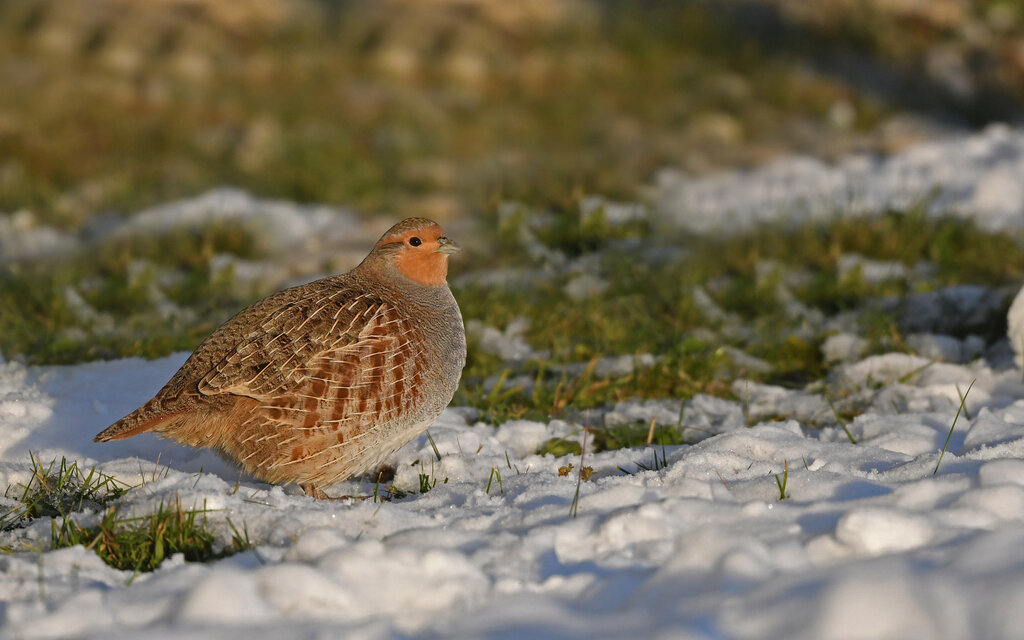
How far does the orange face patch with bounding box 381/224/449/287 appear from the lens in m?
4.61

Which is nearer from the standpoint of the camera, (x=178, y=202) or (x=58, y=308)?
(x=58, y=308)

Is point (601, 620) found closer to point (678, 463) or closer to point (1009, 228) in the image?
point (678, 463)

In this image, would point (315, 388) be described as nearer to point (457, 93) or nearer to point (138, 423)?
point (138, 423)

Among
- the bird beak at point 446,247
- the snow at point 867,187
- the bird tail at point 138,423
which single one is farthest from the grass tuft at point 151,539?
the snow at point 867,187

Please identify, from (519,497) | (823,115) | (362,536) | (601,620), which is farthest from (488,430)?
(823,115)

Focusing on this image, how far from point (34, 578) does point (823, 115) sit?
10.2 meters

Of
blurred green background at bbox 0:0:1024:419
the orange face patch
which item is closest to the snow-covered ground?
the orange face patch

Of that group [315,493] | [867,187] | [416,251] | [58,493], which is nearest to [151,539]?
[58,493]

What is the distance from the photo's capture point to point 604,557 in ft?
9.90

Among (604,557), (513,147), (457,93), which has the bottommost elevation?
(604,557)

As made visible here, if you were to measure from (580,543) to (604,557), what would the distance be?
0.34 ft

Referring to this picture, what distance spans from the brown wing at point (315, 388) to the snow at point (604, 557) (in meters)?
0.29

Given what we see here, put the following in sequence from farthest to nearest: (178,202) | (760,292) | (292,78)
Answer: (292,78) → (178,202) → (760,292)

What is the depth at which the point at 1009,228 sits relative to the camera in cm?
778
